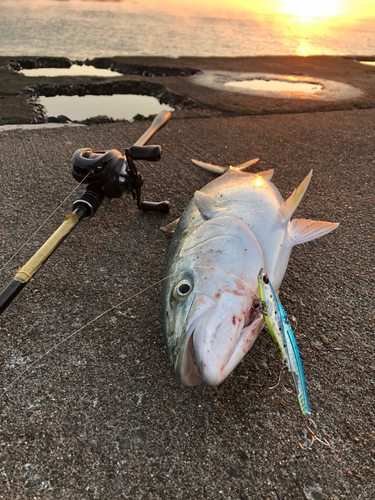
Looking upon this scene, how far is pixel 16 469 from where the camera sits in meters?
1.50

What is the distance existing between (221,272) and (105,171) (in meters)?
1.24

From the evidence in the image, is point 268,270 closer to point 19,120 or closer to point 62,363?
point 62,363

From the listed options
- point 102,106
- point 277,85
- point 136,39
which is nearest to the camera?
point 102,106

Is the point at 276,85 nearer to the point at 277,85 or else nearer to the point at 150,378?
the point at 277,85

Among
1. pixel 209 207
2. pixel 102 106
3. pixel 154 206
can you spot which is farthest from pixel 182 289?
pixel 102 106

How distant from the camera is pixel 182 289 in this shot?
1.86 metres

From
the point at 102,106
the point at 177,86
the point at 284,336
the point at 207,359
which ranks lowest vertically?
the point at 102,106

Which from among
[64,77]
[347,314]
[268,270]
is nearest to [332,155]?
[347,314]

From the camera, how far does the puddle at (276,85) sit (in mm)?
8234

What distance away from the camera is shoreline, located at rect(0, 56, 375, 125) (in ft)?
21.0

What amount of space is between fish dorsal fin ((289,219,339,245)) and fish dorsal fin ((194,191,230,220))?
0.51 m

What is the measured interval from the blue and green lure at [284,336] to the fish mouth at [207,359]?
0.43 ft

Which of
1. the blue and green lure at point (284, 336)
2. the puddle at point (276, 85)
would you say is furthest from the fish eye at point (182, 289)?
the puddle at point (276, 85)

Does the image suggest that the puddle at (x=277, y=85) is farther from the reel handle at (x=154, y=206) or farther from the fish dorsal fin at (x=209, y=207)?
the fish dorsal fin at (x=209, y=207)
